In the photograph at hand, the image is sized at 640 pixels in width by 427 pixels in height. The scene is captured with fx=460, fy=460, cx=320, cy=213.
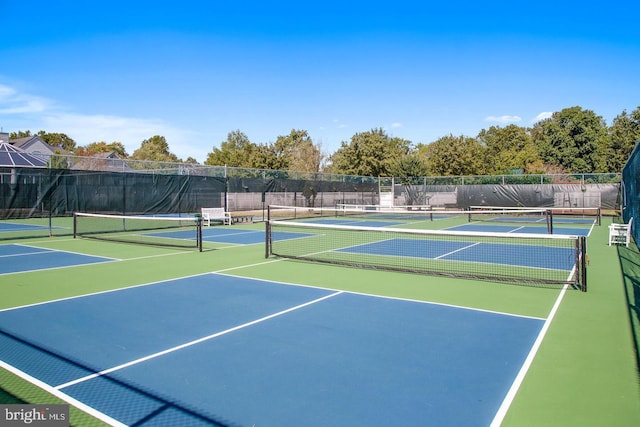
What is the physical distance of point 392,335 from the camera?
5.08 meters

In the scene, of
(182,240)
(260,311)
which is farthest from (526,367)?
(182,240)

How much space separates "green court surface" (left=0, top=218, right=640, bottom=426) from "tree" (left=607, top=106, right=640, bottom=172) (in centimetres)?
Answer: 4221

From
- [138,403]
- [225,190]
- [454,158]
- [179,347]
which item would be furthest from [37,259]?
[454,158]

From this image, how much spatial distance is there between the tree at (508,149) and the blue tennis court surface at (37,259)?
4880cm

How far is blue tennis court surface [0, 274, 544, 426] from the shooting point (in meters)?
Answer: 3.41

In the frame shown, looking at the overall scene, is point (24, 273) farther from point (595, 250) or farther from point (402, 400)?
point (595, 250)

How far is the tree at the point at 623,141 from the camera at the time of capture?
47.3 m

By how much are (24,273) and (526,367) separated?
28.8 feet

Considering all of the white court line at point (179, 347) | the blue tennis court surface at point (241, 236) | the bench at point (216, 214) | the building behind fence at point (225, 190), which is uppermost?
the building behind fence at point (225, 190)

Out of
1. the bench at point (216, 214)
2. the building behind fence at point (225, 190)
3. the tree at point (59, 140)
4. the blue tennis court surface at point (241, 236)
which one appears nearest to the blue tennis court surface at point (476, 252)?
the blue tennis court surface at point (241, 236)

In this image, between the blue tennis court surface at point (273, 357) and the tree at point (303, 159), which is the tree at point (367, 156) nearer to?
the tree at point (303, 159)

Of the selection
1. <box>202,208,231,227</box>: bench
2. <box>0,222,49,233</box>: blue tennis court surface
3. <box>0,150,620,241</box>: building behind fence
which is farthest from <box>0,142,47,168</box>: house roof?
<box>202,208,231,227</box>: bench

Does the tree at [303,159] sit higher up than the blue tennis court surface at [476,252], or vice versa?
the tree at [303,159]

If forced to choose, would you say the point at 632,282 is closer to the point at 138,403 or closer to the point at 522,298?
the point at 522,298
